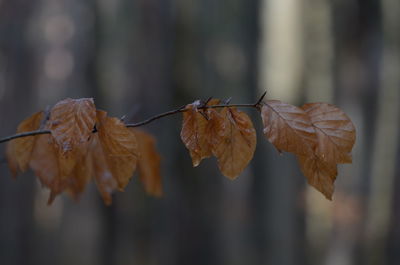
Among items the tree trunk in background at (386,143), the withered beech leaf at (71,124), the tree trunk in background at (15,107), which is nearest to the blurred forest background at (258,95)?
the tree trunk in background at (386,143)

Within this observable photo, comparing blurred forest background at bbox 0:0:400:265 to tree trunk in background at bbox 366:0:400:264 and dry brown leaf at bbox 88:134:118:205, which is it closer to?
tree trunk in background at bbox 366:0:400:264

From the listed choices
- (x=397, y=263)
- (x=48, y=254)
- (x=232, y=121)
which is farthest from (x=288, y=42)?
(x=48, y=254)

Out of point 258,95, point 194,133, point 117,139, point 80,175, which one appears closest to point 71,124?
point 117,139

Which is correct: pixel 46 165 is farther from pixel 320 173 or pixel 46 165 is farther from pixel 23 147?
pixel 320 173

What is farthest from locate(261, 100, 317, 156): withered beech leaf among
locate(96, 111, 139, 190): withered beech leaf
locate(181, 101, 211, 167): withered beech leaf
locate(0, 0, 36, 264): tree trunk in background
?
locate(0, 0, 36, 264): tree trunk in background

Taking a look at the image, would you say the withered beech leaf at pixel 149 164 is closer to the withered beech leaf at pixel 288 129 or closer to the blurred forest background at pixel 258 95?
the withered beech leaf at pixel 288 129

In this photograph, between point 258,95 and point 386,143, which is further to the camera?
point 386,143

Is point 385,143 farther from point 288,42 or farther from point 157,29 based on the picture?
point 157,29
